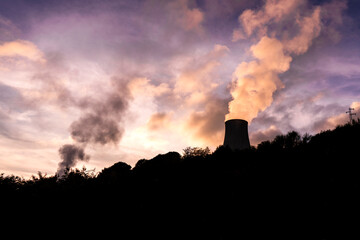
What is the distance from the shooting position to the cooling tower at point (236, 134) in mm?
24364

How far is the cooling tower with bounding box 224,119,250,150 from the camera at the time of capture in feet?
79.9

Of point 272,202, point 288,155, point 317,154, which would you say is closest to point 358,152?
point 317,154

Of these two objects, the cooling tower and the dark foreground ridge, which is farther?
the cooling tower

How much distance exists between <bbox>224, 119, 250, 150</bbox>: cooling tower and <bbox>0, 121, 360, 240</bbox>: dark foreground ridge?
885cm

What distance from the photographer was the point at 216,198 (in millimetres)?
11141

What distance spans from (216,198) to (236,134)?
47.8ft

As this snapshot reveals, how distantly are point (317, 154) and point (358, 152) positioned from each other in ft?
4.95

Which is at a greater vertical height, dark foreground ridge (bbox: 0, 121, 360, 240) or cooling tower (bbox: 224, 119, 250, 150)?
cooling tower (bbox: 224, 119, 250, 150)

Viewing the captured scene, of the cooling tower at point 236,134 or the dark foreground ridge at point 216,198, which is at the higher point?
the cooling tower at point 236,134

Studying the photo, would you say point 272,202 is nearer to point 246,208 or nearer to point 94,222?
point 246,208

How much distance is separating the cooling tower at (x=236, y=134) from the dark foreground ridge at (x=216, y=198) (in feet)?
29.0

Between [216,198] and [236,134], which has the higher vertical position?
[236,134]

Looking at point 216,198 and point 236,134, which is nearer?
point 216,198

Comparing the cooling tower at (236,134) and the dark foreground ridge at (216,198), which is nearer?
the dark foreground ridge at (216,198)
